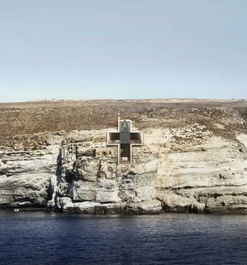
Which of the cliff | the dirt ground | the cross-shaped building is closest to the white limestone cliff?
the cliff

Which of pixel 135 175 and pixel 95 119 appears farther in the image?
pixel 95 119

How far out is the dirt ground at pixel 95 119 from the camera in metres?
107

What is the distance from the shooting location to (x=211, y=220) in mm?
85688

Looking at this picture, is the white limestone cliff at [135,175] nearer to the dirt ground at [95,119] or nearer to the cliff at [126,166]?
the cliff at [126,166]

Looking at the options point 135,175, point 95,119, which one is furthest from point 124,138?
point 95,119

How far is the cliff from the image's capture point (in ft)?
312

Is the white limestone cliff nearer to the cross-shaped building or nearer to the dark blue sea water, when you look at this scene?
the cross-shaped building

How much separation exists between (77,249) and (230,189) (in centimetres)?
3527

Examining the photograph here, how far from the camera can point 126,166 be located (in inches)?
3792

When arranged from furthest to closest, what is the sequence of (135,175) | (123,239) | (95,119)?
(95,119), (135,175), (123,239)

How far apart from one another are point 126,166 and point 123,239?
83.2 ft

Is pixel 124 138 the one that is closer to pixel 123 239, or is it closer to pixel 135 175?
pixel 135 175

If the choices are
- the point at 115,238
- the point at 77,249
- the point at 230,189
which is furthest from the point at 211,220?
the point at 77,249

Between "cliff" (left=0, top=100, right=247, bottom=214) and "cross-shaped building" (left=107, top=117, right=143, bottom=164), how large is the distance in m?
1.05
